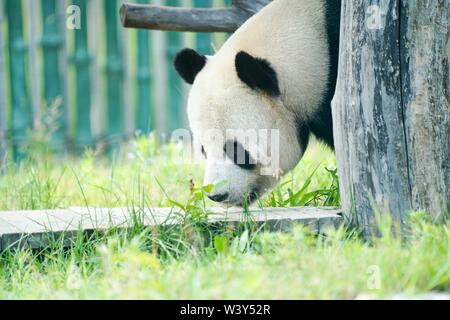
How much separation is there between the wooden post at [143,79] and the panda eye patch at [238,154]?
13.4 feet

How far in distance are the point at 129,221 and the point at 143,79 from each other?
4.57 meters

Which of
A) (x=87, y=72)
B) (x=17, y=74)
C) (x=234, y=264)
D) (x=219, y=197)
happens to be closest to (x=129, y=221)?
(x=219, y=197)

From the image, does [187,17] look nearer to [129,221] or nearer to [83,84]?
[129,221]

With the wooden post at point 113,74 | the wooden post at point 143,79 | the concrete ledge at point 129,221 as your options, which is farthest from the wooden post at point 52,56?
the concrete ledge at point 129,221

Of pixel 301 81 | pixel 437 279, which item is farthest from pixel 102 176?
pixel 437 279

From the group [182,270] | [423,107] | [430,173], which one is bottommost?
[182,270]

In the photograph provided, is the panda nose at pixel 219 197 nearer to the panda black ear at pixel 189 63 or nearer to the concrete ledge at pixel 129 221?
the concrete ledge at pixel 129 221

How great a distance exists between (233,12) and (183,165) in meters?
1.10

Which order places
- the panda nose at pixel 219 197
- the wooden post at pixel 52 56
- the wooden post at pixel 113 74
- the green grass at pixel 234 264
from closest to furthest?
the green grass at pixel 234 264, the panda nose at pixel 219 197, the wooden post at pixel 52 56, the wooden post at pixel 113 74

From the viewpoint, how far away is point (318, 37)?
13.4ft

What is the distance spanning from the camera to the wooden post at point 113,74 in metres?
7.98

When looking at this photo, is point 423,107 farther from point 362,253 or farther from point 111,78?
point 111,78

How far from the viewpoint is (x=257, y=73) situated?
12.9 feet

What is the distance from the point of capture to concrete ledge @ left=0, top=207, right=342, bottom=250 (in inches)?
140
